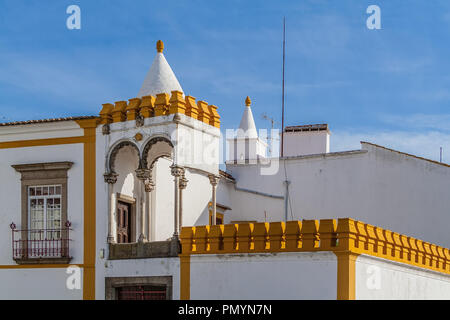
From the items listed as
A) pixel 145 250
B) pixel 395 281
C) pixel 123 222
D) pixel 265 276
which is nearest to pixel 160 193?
pixel 123 222

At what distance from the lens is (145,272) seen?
17281 mm

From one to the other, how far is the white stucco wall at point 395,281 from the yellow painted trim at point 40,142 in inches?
294

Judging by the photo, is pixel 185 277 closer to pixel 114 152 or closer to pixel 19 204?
pixel 114 152

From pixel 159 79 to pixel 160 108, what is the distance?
169cm

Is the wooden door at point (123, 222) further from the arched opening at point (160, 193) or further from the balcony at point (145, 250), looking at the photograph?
the balcony at point (145, 250)

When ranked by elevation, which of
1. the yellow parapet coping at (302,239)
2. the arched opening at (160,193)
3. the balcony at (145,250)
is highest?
the arched opening at (160,193)

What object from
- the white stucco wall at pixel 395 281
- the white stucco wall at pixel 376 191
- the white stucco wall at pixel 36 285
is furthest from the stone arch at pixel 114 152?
the white stucco wall at pixel 376 191

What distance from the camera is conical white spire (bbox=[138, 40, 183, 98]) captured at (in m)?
19.0

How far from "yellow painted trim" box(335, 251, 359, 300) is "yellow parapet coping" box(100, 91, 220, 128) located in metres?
5.10

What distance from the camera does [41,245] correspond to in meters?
18.5

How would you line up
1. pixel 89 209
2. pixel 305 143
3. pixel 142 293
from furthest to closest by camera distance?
pixel 305 143
pixel 89 209
pixel 142 293

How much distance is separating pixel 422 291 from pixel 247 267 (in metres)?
4.77

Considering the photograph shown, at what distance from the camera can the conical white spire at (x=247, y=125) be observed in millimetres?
27438

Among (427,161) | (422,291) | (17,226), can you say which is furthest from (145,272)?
(427,161)
